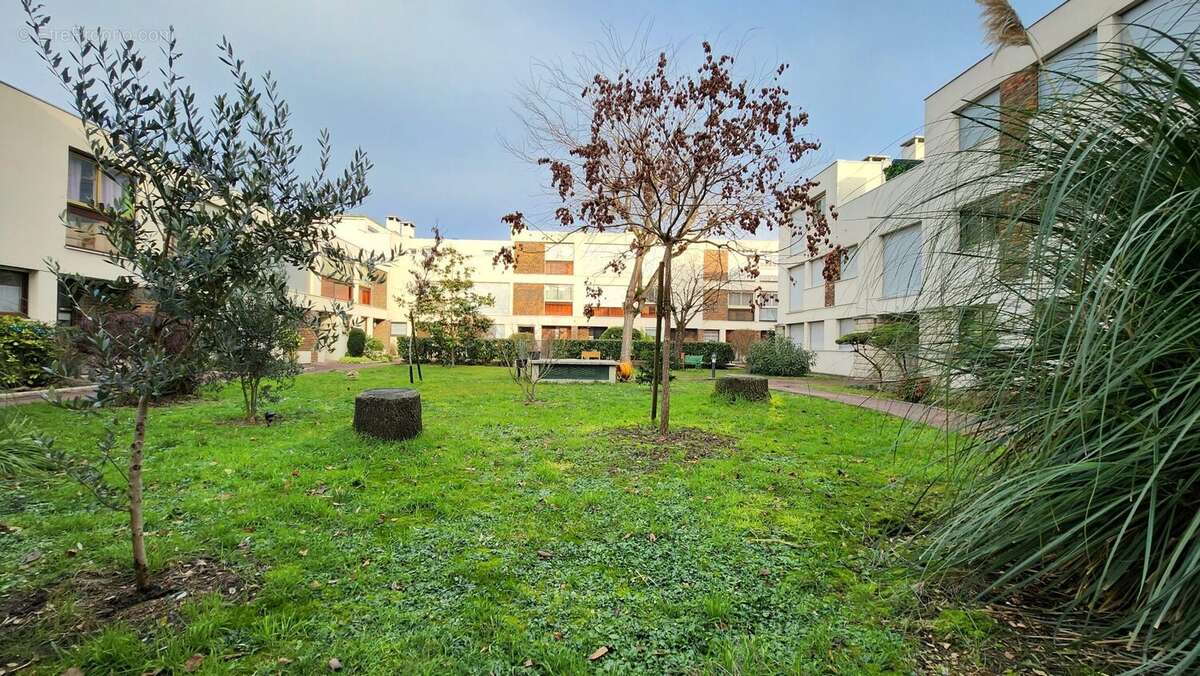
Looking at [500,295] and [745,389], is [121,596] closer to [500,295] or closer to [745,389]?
[745,389]

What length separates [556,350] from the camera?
78.8ft

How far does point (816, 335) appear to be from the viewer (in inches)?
848

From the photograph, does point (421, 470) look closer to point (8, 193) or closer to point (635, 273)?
point (635, 273)

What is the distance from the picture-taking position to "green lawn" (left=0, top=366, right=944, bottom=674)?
191cm

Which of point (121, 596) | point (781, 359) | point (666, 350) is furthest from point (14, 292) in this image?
point (781, 359)

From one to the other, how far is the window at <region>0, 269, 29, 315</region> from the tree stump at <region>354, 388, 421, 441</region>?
36.1 feet

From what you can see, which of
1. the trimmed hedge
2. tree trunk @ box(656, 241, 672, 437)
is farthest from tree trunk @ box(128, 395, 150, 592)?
the trimmed hedge

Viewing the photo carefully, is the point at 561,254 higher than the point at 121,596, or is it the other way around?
the point at 561,254

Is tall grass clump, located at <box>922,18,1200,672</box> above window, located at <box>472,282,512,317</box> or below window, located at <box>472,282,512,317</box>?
below

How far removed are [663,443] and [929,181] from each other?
12.5 ft

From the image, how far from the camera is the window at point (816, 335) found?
21.1 metres

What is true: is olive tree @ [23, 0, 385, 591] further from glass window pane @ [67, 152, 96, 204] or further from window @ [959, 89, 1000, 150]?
glass window pane @ [67, 152, 96, 204]

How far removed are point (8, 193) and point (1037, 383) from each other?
17010 mm

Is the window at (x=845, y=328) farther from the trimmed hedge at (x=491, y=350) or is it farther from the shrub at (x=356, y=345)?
the shrub at (x=356, y=345)
